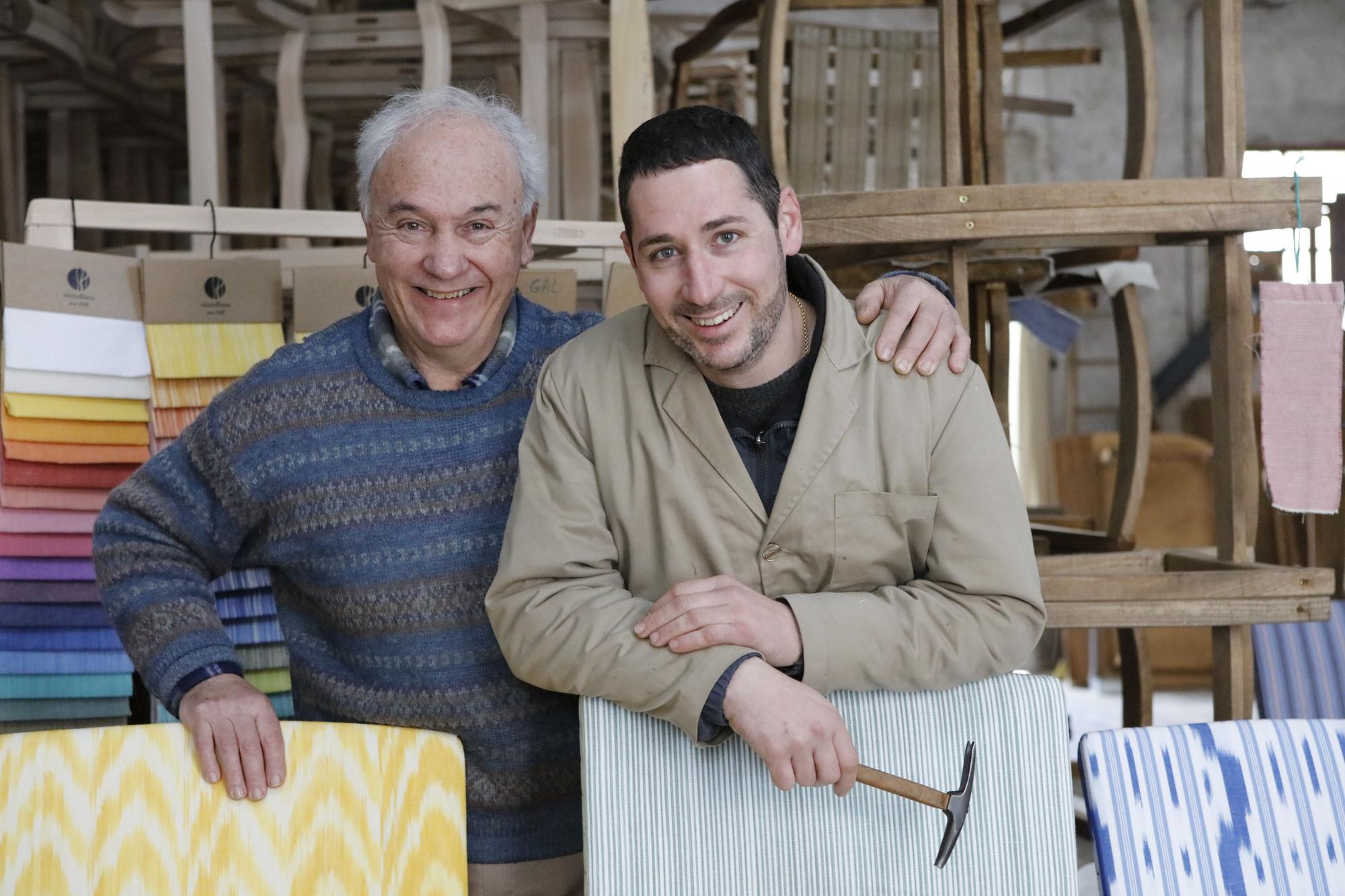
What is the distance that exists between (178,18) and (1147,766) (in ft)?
10.4

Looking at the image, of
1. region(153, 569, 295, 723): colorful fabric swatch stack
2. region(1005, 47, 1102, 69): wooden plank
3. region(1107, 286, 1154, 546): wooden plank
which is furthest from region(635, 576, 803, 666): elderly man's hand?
region(1005, 47, 1102, 69): wooden plank

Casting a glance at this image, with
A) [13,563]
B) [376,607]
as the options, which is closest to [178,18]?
[13,563]

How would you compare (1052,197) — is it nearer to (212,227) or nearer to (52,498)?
(212,227)

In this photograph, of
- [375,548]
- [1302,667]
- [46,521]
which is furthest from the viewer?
[1302,667]

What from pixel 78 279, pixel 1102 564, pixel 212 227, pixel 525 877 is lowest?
pixel 525 877

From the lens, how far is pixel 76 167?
4.57 m

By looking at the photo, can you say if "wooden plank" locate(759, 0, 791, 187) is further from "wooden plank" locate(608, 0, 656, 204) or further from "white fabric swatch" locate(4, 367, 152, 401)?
"white fabric swatch" locate(4, 367, 152, 401)

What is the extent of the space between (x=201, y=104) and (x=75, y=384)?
95cm

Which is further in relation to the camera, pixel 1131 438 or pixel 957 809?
pixel 1131 438

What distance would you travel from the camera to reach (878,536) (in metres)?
1.45

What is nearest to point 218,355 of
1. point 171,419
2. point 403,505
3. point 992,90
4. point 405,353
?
point 171,419

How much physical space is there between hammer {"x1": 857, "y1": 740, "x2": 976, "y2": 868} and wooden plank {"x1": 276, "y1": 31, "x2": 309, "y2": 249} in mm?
2260

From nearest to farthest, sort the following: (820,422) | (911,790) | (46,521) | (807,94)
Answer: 1. (911,790)
2. (820,422)
3. (46,521)
4. (807,94)

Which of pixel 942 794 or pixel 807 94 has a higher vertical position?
pixel 807 94
